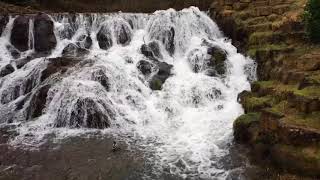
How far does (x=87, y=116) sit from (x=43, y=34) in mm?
11118

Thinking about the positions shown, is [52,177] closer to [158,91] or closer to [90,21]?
[158,91]

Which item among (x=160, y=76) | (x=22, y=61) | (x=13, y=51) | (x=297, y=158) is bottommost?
(x=297, y=158)

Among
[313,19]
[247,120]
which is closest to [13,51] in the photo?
[247,120]

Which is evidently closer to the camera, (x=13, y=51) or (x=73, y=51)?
(x=73, y=51)

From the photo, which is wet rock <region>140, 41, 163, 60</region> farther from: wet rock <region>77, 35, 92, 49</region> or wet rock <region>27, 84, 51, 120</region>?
wet rock <region>27, 84, 51, 120</region>

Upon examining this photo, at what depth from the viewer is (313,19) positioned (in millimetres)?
23562

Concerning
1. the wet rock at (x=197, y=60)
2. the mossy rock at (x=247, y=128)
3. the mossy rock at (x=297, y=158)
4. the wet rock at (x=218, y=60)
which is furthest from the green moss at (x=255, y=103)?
the wet rock at (x=197, y=60)

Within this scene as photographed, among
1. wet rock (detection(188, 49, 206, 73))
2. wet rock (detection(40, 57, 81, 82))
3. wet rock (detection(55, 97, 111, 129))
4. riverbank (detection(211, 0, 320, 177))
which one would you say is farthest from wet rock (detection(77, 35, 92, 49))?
riverbank (detection(211, 0, 320, 177))

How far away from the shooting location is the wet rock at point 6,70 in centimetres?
2565

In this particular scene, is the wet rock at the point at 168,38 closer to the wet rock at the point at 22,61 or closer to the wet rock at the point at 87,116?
the wet rock at the point at 22,61

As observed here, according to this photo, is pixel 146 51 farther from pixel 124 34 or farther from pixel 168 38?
pixel 124 34

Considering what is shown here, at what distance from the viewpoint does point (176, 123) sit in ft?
70.5

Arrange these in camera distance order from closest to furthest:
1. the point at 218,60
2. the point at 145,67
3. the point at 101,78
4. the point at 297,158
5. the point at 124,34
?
the point at 297,158
the point at 101,78
the point at 145,67
the point at 218,60
the point at 124,34

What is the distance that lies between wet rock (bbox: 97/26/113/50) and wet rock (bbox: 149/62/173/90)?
5.01m
